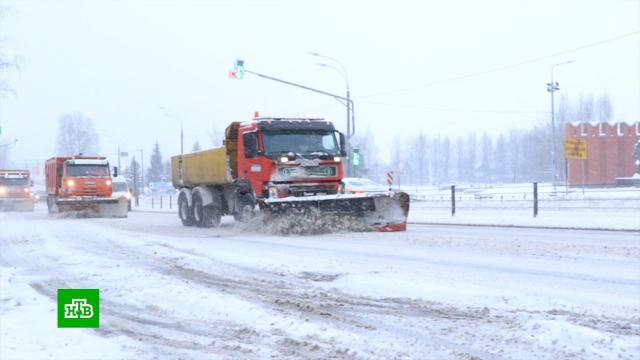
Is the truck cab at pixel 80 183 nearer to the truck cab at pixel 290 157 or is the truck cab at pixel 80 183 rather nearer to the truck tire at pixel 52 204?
the truck tire at pixel 52 204

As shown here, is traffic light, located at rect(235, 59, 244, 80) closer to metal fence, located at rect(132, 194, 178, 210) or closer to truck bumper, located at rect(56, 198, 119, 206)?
truck bumper, located at rect(56, 198, 119, 206)

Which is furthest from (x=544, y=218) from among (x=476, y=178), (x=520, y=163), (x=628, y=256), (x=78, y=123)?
(x=476, y=178)

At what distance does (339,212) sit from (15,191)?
3557cm

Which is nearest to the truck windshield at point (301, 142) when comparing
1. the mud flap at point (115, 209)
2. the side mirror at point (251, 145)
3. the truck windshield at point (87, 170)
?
the side mirror at point (251, 145)

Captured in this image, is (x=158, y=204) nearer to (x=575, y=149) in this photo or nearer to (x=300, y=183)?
(x=575, y=149)

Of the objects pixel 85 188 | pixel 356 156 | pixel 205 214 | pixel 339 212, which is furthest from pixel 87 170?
pixel 339 212

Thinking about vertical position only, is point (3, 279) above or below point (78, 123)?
below

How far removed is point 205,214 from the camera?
20438 mm

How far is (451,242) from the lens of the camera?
Answer: 12.9 metres

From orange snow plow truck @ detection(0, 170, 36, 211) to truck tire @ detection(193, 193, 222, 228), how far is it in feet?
94.3

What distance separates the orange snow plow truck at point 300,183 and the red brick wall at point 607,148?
2133 inches

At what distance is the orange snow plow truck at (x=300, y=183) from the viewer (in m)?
15.9

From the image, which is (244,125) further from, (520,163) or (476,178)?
(476,178)

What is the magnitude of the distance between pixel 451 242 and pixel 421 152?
5733 inches
